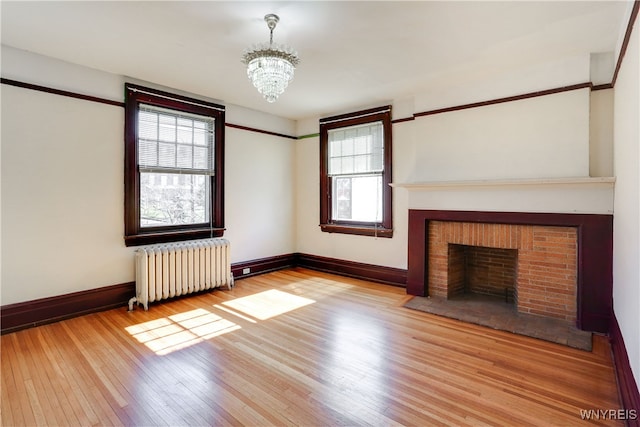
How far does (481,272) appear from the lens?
15.1ft

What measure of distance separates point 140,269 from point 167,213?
87 centimetres

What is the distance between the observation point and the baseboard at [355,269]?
16.4ft

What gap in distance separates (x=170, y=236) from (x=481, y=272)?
4400 millimetres

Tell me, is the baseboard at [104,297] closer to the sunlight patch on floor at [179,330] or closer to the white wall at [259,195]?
the white wall at [259,195]

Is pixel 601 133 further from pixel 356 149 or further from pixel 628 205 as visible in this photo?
pixel 356 149

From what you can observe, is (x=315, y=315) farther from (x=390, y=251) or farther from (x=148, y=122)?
(x=148, y=122)

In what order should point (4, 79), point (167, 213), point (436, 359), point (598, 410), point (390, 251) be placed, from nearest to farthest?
1. point (598, 410)
2. point (436, 359)
3. point (4, 79)
4. point (167, 213)
5. point (390, 251)

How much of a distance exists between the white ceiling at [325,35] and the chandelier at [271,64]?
0.23 meters

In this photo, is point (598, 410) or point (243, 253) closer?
point (598, 410)

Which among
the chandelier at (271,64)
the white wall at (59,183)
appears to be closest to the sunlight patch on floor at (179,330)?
the white wall at (59,183)

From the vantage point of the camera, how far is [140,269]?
3.99m

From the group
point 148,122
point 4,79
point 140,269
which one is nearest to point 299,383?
point 140,269

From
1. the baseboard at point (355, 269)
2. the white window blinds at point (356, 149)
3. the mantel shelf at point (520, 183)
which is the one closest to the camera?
the mantel shelf at point (520, 183)

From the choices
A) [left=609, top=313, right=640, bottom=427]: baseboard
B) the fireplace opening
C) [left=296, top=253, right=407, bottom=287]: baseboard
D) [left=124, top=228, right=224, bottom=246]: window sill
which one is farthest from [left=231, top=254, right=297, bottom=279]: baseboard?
[left=609, top=313, right=640, bottom=427]: baseboard
